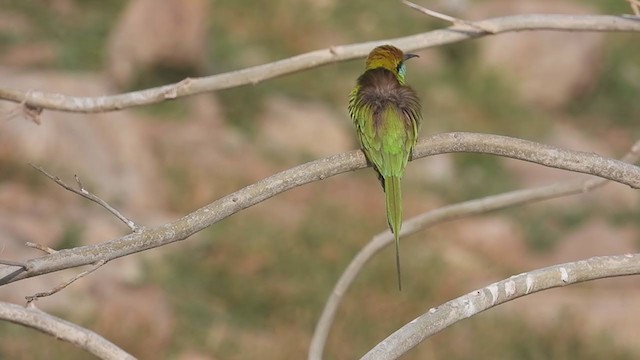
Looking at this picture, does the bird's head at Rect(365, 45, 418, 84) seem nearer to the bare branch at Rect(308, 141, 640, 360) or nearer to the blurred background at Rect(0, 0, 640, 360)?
the bare branch at Rect(308, 141, 640, 360)

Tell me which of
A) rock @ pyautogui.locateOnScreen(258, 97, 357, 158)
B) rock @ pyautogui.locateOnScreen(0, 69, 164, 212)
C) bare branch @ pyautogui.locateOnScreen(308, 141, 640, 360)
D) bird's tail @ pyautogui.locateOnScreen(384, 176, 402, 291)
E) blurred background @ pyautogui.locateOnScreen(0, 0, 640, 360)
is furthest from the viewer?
rock @ pyautogui.locateOnScreen(258, 97, 357, 158)

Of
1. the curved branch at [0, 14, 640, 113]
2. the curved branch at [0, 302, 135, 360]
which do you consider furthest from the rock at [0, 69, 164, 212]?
the curved branch at [0, 302, 135, 360]

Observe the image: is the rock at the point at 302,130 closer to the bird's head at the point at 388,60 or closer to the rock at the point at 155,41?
the rock at the point at 155,41

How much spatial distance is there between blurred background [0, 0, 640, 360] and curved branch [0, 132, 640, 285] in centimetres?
409

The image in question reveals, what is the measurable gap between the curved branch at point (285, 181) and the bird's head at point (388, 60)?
640mm

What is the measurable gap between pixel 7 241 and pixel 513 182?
6.87 meters

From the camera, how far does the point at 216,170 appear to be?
34.4 feet

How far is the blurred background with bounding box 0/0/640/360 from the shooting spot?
8320mm

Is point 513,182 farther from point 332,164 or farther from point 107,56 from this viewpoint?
point 332,164

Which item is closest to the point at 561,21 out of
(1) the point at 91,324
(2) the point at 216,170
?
(1) the point at 91,324

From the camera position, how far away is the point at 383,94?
169 inches

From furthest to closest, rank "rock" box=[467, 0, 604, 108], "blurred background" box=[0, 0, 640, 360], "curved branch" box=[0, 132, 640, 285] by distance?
"rock" box=[467, 0, 604, 108], "blurred background" box=[0, 0, 640, 360], "curved branch" box=[0, 132, 640, 285]

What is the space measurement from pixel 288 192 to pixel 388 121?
6.67m

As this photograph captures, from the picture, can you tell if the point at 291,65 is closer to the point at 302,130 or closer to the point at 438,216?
the point at 438,216
